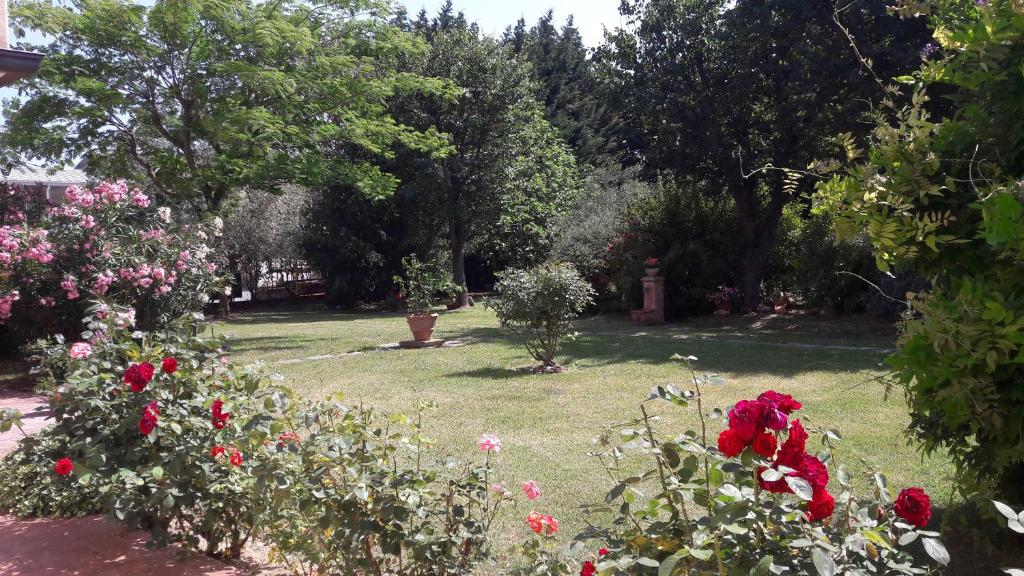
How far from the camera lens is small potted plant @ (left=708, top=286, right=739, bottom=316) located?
17.3 metres

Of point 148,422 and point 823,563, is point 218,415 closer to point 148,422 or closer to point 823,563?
point 148,422

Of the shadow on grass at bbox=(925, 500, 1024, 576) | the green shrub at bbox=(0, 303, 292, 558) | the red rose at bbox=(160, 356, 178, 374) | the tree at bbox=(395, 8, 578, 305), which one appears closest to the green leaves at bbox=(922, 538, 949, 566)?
the shadow on grass at bbox=(925, 500, 1024, 576)

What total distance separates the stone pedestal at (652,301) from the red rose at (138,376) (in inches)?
554

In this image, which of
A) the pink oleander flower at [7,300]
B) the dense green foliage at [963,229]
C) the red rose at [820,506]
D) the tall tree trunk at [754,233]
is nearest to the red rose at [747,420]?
the red rose at [820,506]

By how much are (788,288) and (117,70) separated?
572 inches

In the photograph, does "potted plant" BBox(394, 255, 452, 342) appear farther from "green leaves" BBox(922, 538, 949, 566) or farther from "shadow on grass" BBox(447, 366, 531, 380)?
"green leaves" BBox(922, 538, 949, 566)

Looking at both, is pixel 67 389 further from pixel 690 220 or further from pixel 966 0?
pixel 690 220

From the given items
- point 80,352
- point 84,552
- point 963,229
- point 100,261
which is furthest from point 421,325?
point 963,229

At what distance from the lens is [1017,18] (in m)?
2.74

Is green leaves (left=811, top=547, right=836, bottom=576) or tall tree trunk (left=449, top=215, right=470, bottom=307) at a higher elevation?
tall tree trunk (left=449, top=215, right=470, bottom=307)

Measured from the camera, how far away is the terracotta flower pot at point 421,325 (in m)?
13.7

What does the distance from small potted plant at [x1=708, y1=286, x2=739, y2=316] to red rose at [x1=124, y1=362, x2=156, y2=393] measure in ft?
49.8

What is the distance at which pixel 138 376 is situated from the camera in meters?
3.33

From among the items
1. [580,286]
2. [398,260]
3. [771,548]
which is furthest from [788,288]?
[771,548]
